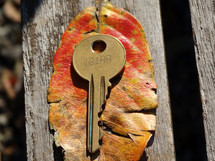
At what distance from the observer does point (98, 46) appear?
101 cm

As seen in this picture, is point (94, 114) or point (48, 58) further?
point (48, 58)

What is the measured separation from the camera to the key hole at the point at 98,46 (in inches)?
39.5

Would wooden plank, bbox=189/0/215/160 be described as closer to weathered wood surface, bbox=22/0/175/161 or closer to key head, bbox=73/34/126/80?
weathered wood surface, bbox=22/0/175/161

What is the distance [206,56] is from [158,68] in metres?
0.17

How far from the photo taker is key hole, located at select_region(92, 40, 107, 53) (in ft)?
3.29

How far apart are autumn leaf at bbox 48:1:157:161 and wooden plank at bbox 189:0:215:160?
0.59ft

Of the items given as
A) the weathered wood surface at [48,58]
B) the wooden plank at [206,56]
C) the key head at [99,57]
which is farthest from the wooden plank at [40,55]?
the wooden plank at [206,56]

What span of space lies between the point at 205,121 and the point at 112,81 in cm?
34

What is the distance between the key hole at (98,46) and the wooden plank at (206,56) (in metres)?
0.34

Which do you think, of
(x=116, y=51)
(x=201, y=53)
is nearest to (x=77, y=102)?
(x=116, y=51)

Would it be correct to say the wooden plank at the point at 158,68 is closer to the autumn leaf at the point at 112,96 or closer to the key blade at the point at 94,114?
the autumn leaf at the point at 112,96

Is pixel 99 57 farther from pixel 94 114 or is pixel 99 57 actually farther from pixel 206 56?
pixel 206 56

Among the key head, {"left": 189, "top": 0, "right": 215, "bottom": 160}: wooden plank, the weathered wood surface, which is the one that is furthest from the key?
{"left": 189, "top": 0, "right": 215, "bottom": 160}: wooden plank

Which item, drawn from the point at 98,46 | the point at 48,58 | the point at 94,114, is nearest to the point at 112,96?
the point at 94,114
